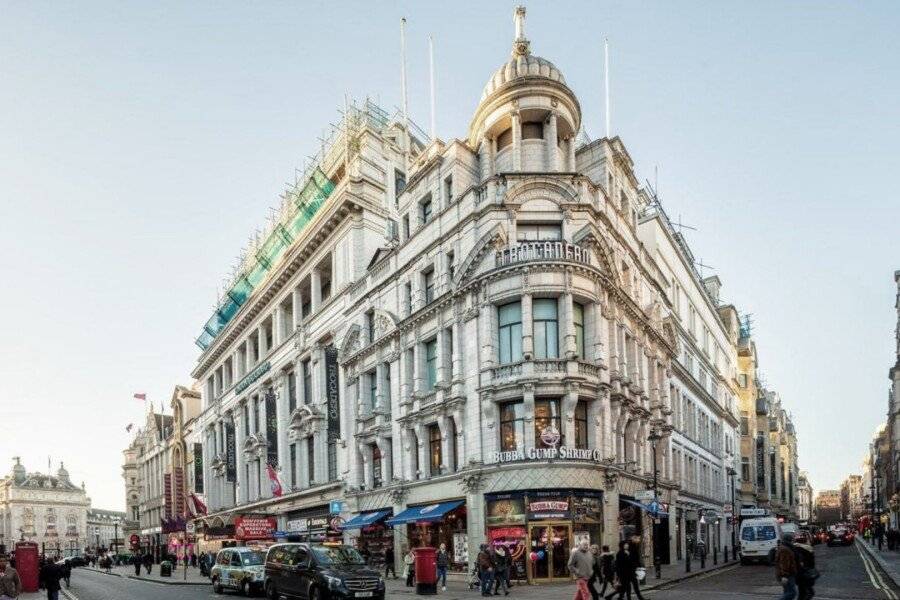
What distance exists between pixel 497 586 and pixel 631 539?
501 cm

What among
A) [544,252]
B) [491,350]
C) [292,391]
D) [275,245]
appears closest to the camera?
[544,252]

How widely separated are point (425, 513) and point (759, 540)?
716 inches

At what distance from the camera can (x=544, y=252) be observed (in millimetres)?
31016

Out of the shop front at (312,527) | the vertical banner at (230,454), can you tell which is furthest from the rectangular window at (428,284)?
the vertical banner at (230,454)

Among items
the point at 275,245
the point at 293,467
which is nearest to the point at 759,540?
the point at 293,467

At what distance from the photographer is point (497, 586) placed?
24.7 m

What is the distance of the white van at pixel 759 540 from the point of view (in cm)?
3919

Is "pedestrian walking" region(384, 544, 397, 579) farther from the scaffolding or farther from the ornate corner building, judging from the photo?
the scaffolding

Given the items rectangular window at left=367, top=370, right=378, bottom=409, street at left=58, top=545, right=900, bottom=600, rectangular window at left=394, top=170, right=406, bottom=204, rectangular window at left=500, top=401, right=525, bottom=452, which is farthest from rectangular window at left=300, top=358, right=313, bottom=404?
rectangular window at left=500, top=401, right=525, bottom=452

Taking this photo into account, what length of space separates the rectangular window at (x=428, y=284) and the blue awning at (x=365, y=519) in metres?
10.8

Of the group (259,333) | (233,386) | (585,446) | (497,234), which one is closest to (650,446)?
(585,446)

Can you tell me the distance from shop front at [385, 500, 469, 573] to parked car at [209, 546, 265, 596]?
7187mm

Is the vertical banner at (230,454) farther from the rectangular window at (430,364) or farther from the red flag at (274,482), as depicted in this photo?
the rectangular window at (430,364)

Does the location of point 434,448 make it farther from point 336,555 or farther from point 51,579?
point 51,579
